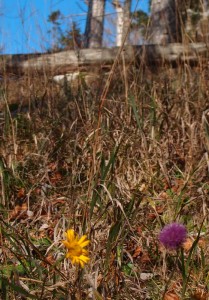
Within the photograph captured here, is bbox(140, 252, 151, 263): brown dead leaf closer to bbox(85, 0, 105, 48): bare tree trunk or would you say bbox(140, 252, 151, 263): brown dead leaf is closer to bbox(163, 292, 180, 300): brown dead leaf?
bbox(163, 292, 180, 300): brown dead leaf

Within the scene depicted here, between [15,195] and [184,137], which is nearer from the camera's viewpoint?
[15,195]

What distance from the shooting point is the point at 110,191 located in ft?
7.36

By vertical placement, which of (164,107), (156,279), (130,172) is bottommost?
(156,279)

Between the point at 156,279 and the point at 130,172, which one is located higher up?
the point at 130,172

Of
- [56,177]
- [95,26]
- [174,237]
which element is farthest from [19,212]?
[95,26]

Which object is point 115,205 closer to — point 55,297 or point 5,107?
point 55,297

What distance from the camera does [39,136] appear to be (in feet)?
11.6

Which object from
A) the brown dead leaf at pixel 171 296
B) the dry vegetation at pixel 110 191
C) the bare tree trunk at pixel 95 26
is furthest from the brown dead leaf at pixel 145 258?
the bare tree trunk at pixel 95 26

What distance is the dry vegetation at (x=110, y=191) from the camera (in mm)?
1820

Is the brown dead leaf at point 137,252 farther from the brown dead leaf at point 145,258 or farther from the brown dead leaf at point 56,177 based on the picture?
the brown dead leaf at point 56,177

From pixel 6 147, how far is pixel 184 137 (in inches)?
42.5

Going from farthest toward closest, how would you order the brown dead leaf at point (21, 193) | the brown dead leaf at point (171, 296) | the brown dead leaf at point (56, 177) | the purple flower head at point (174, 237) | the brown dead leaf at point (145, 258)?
the brown dead leaf at point (56, 177) → the brown dead leaf at point (21, 193) → the brown dead leaf at point (145, 258) → the brown dead leaf at point (171, 296) → the purple flower head at point (174, 237)

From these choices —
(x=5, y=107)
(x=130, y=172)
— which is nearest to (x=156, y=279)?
(x=130, y=172)

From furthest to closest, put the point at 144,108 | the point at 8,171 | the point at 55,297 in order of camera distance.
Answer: the point at 144,108
the point at 8,171
the point at 55,297
